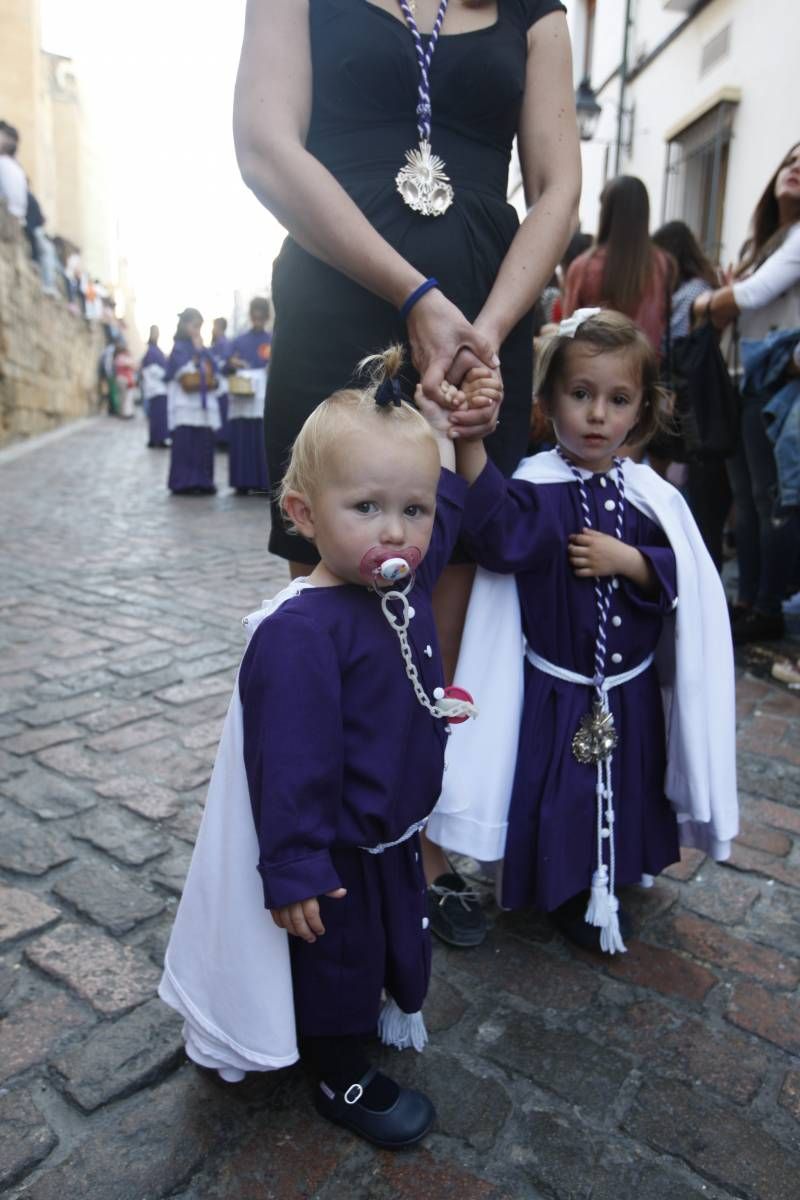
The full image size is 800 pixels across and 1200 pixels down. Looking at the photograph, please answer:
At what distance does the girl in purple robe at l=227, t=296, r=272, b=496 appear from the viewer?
9672 millimetres

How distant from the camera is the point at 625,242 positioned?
3670 mm

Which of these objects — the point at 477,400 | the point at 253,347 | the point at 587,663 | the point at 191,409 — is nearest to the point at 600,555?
the point at 587,663

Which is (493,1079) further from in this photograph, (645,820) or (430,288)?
(430,288)

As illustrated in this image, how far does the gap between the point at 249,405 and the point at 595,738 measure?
8.55 meters

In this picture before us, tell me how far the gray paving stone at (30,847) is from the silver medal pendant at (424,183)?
5.62 feet

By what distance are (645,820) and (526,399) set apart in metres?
0.97

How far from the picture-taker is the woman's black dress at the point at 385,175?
5.50ft

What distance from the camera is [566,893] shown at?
1.96 meters

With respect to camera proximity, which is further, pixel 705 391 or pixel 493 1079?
pixel 705 391

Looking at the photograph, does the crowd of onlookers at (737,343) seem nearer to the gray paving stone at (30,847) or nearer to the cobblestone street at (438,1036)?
the cobblestone street at (438,1036)

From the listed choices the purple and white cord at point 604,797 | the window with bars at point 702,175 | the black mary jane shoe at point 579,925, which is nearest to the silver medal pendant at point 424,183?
A: the purple and white cord at point 604,797

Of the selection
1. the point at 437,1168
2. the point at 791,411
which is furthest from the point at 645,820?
the point at 791,411

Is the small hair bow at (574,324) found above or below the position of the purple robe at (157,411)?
above

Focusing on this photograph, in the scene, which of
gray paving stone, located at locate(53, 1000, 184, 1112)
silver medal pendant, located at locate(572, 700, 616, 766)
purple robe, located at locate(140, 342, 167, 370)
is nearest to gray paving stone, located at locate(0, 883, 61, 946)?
gray paving stone, located at locate(53, 1000, 184, 1112)
